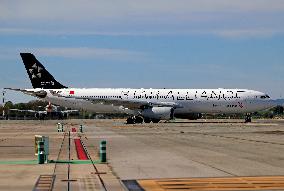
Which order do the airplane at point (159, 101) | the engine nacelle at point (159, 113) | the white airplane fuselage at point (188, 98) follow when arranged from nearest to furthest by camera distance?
the engine nacelle at point (159, 113)
the airplane at point (159, 101)
the white airplane fuselage at point (188, 98)

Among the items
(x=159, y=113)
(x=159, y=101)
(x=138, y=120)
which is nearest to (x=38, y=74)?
(x=138, y=120)

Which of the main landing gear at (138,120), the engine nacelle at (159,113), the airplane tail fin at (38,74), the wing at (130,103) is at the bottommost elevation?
the main landing gear at (138,120)

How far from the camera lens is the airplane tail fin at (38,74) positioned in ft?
243

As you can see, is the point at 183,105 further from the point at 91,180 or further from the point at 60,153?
the point at 91,180

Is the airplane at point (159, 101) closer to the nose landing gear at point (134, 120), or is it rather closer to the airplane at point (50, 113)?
the nose landing gear at point (134, 120)

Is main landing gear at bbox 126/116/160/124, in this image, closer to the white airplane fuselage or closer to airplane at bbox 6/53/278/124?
airplane at bbox 6/53/278/124

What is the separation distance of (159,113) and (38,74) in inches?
730

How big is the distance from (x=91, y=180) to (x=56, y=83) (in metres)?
60.6

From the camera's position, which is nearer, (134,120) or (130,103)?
(130,103)

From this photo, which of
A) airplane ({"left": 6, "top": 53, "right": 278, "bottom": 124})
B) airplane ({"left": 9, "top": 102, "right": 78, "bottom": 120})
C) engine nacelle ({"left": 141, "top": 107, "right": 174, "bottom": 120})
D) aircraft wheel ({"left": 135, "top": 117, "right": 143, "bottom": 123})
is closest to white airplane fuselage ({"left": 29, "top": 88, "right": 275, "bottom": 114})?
airplane ({"left": 6, "top": 53, "right": 278, "bottom": 124})

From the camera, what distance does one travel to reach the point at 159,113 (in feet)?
216

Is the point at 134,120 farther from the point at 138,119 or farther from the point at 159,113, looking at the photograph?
the point at 159,113

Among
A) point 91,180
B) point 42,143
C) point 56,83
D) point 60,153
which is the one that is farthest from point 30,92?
point 91,180

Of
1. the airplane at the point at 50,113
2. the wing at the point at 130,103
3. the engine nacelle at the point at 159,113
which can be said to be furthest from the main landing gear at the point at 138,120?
the airplane at the point at 50,113
